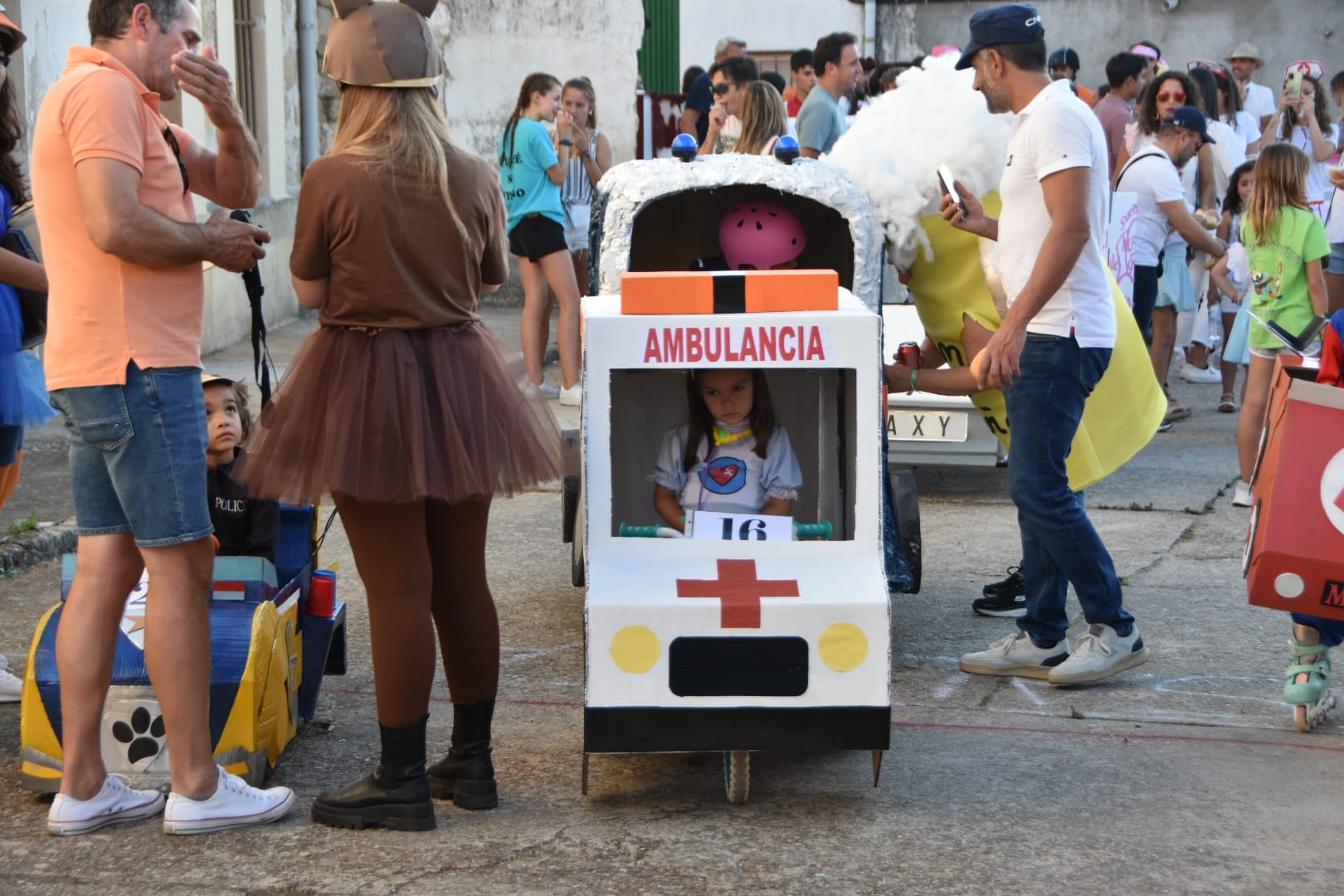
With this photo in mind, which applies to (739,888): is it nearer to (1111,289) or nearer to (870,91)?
(1111,289)

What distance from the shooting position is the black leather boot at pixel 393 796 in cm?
370

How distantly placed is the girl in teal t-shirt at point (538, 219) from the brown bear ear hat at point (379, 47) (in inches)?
210

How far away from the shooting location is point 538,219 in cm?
925

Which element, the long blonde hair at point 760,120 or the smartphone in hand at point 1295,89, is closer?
the long blonde hair at point 760,120

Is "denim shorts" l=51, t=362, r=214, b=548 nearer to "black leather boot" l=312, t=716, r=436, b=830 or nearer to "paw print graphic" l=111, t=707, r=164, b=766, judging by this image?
"paw print graphic" l=111, t=707, r=164, b=766

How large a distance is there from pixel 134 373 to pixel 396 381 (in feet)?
1.92

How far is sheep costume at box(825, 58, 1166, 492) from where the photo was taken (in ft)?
16.7

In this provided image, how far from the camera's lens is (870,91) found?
14008 mm

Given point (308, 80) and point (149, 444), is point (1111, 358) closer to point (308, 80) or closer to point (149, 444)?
point (149, 444)

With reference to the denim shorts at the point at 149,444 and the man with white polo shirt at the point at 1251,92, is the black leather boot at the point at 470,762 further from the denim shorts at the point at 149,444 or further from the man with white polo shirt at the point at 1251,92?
the man with white polo shirt at the point at 1251,92

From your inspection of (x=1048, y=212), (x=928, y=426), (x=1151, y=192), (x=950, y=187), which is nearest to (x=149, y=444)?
(x=950, y=187)

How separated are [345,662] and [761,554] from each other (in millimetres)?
1594

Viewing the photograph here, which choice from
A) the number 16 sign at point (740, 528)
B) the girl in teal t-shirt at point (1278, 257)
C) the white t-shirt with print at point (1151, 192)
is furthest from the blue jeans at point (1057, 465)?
the white t-shirt with print at point (1151, 192)

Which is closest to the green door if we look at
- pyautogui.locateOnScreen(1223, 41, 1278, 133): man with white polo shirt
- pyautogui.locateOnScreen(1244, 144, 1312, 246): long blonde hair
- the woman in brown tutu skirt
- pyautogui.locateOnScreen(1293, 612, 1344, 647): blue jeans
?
pyautogui.locateOnScreen(1223, 41, 1278, 133): man with white polo shirt
